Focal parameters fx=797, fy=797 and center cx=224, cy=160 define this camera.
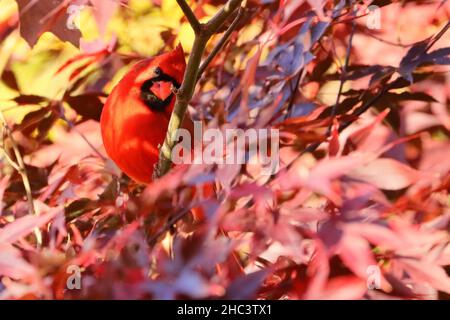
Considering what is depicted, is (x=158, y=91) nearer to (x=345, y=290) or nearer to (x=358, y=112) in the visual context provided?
(x=358, y=112)

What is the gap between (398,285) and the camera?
2.51 feet

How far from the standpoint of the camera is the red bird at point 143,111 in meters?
0.95

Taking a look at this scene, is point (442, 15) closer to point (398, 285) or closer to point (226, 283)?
point (398, 285)

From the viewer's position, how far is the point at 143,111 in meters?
0.97

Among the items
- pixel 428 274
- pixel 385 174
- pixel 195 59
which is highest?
pixel 195 59

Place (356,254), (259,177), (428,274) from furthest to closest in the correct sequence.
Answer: (259,177)
(428,274)
(356,254)

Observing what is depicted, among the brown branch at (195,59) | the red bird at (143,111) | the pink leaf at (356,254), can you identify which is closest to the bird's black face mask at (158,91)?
the red bird at (143,111)

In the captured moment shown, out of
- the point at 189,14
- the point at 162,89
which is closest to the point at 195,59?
the point at 189,14

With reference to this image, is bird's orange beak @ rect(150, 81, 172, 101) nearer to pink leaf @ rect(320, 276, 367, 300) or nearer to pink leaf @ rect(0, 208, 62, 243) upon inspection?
pink leaf @ rect(0, 208, 62, 243)

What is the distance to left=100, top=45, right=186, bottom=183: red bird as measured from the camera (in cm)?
95

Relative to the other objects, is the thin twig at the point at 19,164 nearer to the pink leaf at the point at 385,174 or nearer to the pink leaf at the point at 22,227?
the pink leaf at the point at 22,227

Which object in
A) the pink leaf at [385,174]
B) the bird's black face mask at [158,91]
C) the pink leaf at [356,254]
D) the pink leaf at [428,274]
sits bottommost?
the pink leaf at [428,274]

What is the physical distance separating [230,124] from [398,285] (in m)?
0.23

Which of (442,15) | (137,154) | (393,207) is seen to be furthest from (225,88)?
(393,207)
